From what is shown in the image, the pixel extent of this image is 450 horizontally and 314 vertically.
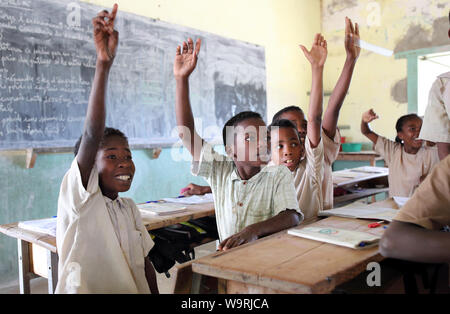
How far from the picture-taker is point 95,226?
4.53 feet

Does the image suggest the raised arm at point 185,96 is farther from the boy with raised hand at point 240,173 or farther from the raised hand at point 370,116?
the raised hand at point 370,116

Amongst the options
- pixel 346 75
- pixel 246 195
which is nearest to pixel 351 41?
pixel 346 75

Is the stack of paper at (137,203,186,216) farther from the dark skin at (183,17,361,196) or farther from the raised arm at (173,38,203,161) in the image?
the dark skin at (183,17,361,196)

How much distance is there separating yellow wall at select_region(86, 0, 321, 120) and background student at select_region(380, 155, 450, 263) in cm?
337

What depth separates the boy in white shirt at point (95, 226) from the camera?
4.33 feet

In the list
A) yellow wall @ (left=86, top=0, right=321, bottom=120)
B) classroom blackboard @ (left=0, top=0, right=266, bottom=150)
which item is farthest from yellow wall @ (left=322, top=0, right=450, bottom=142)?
classroom blackboard @ (left=0, top=0, right=266, bottom=150)

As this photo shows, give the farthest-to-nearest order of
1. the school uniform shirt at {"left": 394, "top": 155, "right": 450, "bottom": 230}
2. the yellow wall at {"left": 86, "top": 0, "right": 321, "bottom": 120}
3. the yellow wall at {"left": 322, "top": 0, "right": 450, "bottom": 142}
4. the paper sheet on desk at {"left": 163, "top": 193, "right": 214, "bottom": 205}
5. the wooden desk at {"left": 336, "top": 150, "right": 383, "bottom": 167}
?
the yellow wall at {"left": 322, "top": 0, "right": 450, "bottom": 142}
the wooden desk at {"left": 336, "top": 150, "right": 383, "bottom": 167}
the yellow wall at {"left": 86, "top": 0, "right": 321, "bottom": 120}
the paper sheet on desk at {"left": 163, "top": 193, "right": 214, "bottom": 205}
the school uniform shirt at {"left": 394, "top": 155, "right": 450, "bottom": 230}

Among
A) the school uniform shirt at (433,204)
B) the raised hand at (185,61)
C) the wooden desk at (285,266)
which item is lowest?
the wooden desk at (285,266)

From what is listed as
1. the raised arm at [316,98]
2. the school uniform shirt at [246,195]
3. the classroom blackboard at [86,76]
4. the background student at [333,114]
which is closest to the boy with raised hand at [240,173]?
the school uniform shirt at [246,195]

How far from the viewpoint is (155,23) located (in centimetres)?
418

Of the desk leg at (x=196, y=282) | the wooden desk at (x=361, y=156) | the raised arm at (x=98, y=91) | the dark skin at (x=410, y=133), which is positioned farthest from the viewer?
the wooden desk at (x=361, y=156)

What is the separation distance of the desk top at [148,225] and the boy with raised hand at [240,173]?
0.38 metres

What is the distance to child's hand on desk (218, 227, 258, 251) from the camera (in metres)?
1.39
